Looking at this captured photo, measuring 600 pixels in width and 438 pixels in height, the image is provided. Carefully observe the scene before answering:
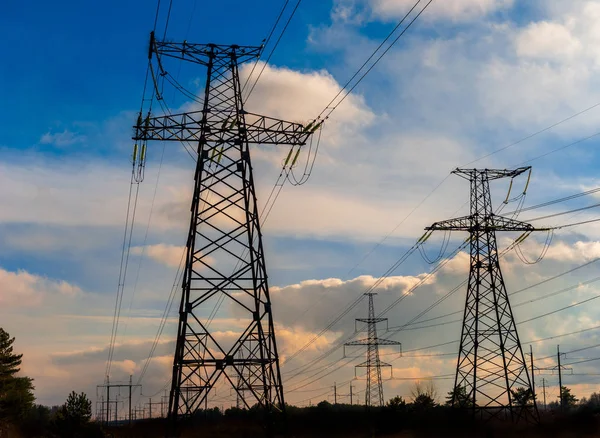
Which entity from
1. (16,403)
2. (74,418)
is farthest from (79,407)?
(16,403)

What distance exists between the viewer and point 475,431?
172 feet

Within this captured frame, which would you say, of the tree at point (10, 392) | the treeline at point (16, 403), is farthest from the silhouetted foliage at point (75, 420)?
the tree at point (10, 392)

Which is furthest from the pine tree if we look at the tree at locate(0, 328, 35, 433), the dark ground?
the dark ground

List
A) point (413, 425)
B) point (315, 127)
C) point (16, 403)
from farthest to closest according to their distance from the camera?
point (16, 403) → point (413, 425) → point (315, 127)

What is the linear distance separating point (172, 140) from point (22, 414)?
76.4 meters

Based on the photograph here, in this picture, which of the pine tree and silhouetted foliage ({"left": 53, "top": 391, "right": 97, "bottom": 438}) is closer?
silhouetted foliage ({"left": 53, "top": 391, "right": 97, "bottom": 438})

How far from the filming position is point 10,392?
100 meters

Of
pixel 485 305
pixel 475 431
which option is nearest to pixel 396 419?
pixel 475 431

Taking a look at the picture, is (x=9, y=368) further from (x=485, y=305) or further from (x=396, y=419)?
(x=485, y=305)

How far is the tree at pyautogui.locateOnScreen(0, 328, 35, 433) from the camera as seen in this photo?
96.0 metres

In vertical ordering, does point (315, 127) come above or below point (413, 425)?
above

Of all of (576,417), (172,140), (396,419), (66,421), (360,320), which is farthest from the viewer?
(360,320)

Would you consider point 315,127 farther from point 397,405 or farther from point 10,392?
point 10,392

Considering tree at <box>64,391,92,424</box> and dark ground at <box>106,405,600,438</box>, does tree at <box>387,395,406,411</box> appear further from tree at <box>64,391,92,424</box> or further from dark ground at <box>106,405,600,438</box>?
tree at <box>64,391,92,424</box>
